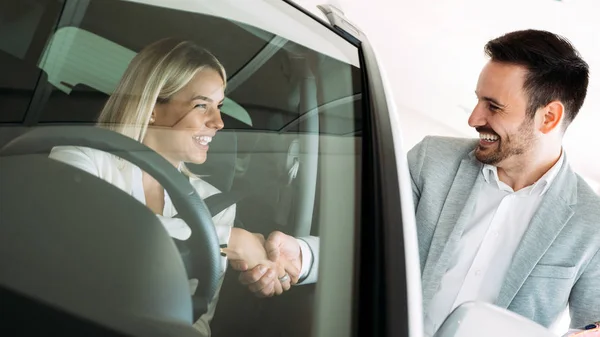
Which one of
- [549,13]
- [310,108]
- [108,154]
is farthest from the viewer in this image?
[549,13]

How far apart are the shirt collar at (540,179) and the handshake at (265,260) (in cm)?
101

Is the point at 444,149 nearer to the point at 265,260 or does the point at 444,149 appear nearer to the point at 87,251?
the point at 265,260

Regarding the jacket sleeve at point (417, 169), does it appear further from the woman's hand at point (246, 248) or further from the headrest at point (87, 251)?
the headrest at point (87, 251)

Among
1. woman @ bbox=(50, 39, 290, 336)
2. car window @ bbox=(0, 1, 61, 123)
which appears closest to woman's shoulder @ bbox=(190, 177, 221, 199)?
woman @ bbox=(50, 39, 290, 336)

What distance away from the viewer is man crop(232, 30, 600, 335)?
150 centimetres

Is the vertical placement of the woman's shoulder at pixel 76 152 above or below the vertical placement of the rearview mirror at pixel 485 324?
above

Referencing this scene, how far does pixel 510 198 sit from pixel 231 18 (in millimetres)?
1043

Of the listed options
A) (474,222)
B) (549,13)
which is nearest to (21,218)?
(474,222)

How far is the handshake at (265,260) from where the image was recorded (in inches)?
29.4

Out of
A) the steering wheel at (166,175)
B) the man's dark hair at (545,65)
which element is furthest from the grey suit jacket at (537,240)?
the steering wheel at (166,175)

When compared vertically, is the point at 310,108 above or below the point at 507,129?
below

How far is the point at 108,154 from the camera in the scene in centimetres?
72

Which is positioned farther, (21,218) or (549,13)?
(549,13)

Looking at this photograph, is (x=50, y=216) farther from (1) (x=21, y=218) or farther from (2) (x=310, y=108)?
(2) (x=310, y=108)
